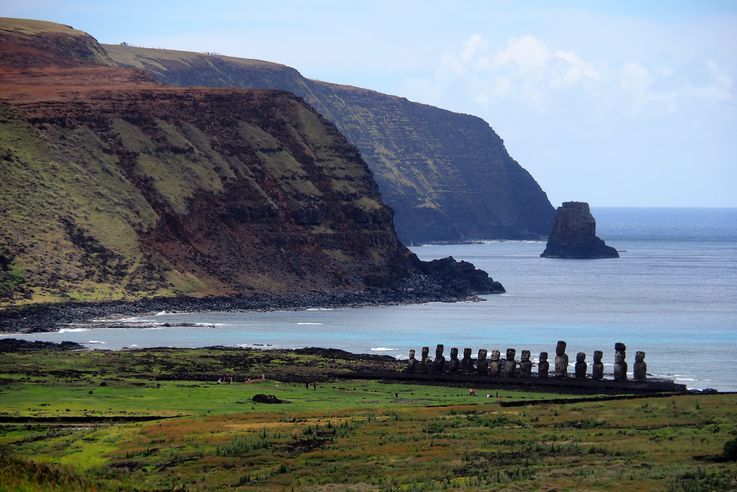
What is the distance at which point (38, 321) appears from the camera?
14162cm

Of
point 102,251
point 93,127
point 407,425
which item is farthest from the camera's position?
point 93,127

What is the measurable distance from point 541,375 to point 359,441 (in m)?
24.6

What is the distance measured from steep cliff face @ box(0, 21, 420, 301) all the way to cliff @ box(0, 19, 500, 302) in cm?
16

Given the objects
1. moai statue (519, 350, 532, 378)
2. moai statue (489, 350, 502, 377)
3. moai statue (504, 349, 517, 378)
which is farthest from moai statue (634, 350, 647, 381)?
moai statue (489, 350, 502, 377)

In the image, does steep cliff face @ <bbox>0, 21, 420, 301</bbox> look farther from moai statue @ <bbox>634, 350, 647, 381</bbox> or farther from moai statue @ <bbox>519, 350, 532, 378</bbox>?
moai statue @ <bbox>634, 350, 647, 381</bbox>

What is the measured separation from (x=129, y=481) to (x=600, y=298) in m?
142

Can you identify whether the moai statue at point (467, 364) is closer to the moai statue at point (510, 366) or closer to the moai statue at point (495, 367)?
the moai statue at point (495, 367)

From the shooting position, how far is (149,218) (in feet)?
591

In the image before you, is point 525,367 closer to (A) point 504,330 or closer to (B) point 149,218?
(A) point 504,330

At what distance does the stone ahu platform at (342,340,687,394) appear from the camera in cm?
7806

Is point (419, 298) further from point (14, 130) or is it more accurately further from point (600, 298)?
point (14, 130)

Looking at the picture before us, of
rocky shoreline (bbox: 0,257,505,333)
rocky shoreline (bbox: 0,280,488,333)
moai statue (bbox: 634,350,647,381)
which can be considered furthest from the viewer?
rocky shoreline (bbox: 0,257,505,333)

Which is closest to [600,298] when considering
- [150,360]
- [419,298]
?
[419,298]

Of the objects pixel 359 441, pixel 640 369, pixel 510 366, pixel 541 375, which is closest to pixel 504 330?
pixel 510 366
